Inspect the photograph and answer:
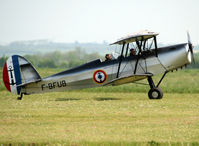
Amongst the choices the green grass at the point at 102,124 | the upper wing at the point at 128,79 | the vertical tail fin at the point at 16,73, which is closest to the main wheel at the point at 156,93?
the upper wing at the point at 128,79

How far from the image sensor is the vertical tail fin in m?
18.2

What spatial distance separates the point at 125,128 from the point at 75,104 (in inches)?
234

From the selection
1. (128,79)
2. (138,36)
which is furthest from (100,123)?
(128,79)

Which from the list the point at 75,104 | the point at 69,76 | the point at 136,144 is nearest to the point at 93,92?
the point at 69,76

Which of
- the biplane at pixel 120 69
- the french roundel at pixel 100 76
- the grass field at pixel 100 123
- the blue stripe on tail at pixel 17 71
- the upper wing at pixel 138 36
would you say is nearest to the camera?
the grass field at pixel 100 123

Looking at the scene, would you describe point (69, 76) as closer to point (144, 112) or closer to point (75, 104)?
point (75, 104)

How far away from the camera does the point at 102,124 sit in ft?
36.3

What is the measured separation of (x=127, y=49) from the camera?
57.5 ft

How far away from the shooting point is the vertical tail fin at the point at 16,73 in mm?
18188

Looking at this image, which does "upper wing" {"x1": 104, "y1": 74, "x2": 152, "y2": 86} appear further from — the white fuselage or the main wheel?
the main wheel

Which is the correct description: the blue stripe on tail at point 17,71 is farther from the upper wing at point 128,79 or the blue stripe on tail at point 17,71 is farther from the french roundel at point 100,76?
the upper wing at point 128,79

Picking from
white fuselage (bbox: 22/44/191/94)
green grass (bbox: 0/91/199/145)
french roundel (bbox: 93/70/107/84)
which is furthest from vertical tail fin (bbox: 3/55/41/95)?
french roundel (bbox: 93/70/107/84)

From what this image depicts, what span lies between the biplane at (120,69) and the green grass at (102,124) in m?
2.02

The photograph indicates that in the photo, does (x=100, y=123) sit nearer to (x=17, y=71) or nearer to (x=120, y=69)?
(x=120, y=69)
